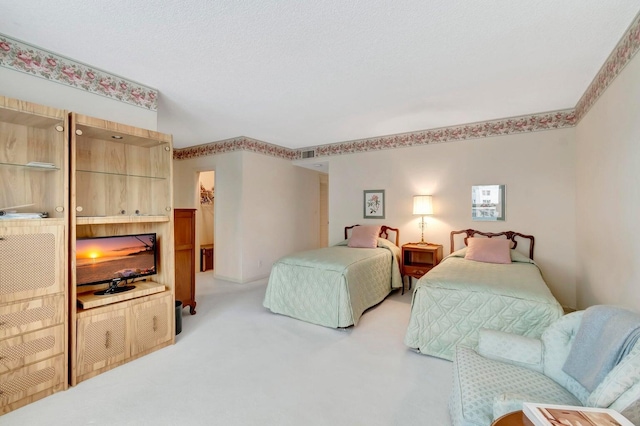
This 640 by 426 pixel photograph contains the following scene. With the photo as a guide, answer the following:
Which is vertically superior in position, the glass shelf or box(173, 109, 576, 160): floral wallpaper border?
box(173, 109, 576, 160): floral wallpaper border

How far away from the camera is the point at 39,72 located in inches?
87.8

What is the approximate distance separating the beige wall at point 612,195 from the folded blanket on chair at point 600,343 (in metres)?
0.83

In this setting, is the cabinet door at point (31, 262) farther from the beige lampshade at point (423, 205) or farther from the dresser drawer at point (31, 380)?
the beige lampshade at point (423, 205)

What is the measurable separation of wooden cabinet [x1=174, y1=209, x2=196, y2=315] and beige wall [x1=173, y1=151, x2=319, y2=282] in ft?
4.49

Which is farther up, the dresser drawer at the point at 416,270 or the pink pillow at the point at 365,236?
the pink pillow at the point at 365,236

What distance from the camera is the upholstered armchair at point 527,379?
1104 millimetres

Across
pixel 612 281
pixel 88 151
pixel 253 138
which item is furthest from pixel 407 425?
pixel 253 138

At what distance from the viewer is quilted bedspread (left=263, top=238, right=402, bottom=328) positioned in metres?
3.15

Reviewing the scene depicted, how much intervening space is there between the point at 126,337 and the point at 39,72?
223 cm

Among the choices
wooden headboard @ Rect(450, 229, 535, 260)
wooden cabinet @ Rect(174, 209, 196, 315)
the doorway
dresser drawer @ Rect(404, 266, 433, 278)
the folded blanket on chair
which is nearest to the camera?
the folded blanket on chair

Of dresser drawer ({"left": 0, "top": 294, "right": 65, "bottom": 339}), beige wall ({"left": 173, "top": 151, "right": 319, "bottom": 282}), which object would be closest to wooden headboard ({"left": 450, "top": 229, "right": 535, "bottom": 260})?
beige wall ({"left": 173, "top": 151, "right": 319, "bottom": 282})

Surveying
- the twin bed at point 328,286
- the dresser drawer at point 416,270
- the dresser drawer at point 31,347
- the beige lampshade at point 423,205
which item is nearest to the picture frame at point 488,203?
the beige lampshade at point 423,205

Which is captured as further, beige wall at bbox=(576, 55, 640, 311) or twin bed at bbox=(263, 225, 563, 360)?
twin bed at bbox=(263, 225, 563, 360)

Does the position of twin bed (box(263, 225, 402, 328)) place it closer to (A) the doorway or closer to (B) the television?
(B) the television
